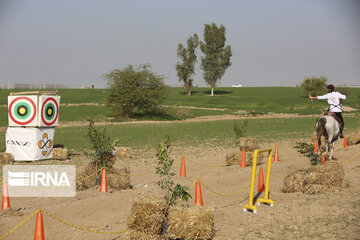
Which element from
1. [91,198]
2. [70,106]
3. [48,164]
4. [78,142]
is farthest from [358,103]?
[91,198]

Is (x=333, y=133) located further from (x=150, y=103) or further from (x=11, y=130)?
(x=150, y=103)

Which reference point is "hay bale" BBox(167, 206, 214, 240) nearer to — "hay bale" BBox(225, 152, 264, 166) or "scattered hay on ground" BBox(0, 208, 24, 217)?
"scattered hay on ground" BBox(0, 208, 24, 217)

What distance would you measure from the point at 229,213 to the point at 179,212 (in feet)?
8.76

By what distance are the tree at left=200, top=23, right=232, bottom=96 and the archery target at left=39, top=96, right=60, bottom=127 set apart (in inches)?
3211

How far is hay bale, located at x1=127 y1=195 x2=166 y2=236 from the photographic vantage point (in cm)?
849

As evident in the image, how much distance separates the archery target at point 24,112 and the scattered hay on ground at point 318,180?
13679mm

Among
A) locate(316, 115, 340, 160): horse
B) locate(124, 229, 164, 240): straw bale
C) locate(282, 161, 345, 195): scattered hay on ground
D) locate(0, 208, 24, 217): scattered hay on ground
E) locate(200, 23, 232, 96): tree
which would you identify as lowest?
locate(0, 208, 24, 217): scattered hay on ground

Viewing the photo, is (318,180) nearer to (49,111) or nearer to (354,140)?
(49,111)

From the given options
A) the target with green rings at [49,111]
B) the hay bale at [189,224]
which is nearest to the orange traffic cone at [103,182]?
the hay bale at [189,224]

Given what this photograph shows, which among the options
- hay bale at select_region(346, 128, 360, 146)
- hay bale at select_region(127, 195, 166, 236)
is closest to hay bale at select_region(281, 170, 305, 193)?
hay bale at select_region(127, 195, 166, 236)

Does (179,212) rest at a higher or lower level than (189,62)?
lower

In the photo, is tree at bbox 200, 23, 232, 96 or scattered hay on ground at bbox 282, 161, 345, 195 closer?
scattered hay on ground at bbox 282, 161, 345, 195

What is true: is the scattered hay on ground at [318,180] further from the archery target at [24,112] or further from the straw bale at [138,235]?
the archery target at [24,112]

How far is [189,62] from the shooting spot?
107000mm
